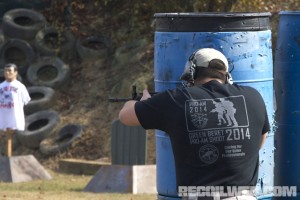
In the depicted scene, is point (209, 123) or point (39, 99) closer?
point (209, 123)

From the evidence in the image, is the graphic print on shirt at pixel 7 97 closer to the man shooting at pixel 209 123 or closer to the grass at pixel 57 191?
the grass at pixel 57 191

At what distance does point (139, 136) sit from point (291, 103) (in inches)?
201

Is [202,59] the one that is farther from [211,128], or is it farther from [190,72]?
[211,128]

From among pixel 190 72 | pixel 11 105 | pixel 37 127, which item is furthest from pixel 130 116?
pixel 37 127

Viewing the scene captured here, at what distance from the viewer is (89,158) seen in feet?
55.6

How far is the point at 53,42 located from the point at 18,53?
841 millimetres

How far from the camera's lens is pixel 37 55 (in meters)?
20.3

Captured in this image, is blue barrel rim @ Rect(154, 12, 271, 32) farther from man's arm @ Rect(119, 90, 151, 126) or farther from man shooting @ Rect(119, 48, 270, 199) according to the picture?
man's arm @ Rect(119, 90, 151, 126)

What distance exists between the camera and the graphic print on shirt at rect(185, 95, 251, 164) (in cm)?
569

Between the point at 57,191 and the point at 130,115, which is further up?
the point at 130,115

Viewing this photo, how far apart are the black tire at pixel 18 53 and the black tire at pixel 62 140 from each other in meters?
2.73

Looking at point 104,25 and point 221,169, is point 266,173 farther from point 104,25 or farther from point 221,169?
point 104,25

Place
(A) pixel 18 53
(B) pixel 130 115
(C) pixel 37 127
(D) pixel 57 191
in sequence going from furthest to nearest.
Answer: (A) pixel 18 53 → (C) pixel 37 127 → (D) pixel 57 191 → (B) pixel 130 115

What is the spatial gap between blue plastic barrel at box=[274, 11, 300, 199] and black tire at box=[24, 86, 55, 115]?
423 inches
